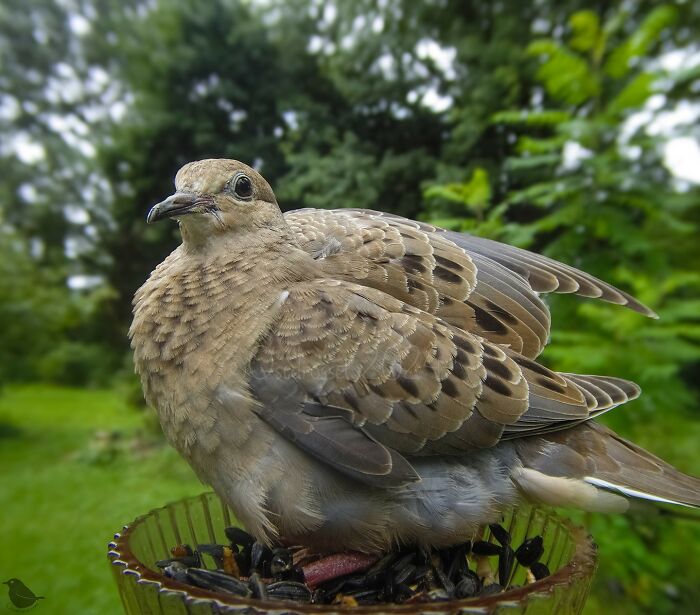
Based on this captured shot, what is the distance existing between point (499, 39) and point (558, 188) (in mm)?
540

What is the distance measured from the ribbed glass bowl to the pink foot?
0.68 feet

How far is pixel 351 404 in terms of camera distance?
0.91 m

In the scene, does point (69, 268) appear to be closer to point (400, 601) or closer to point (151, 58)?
point (151, 58)

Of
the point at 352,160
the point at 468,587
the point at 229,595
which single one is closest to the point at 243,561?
the point at 229,595

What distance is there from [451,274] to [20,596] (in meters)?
1.03

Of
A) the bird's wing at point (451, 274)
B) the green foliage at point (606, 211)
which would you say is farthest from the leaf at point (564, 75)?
the bird's wing at point (451, 274)

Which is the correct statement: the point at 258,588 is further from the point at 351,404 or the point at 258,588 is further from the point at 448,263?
the point at 448,263

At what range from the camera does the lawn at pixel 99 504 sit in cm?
150

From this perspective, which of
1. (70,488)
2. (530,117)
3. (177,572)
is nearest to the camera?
(177,572)

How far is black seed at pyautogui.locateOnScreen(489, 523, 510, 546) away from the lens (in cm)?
110

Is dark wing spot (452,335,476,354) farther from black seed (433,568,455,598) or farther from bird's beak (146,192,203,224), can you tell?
bird's beak (146,192,203,224)

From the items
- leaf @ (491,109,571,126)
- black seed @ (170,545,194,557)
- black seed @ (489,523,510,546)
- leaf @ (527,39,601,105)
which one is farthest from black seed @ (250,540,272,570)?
leaf @ (527,39,601,105)

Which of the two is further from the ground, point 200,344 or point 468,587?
point 200,344

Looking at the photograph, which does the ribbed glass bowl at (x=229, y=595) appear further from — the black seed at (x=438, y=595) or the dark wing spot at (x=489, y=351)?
the dark wing spot at (x=489, y=351)
